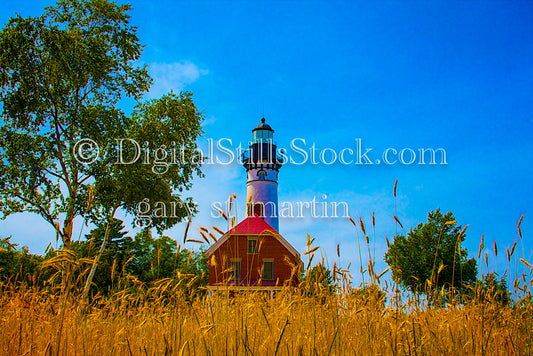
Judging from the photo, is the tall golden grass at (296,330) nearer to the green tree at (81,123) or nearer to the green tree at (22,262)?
the green tree at (22,262)

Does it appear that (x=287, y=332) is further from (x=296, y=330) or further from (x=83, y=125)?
(x=83, y=125)

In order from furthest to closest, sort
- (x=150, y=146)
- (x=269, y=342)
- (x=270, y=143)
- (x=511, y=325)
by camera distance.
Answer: (x=270, y=143) < (x=150, y=146) < (x=511, y=325) < (x=269, y=342)

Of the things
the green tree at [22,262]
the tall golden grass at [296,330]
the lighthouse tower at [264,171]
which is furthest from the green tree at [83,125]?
the lighthouse tower at [264,171]

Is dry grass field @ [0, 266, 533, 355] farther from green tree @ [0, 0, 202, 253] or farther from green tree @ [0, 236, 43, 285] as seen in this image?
green tree @ [0, 0, 202, 253]

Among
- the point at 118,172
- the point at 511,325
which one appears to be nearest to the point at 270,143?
the point at 118,172

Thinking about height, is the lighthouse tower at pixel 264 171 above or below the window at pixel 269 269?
above

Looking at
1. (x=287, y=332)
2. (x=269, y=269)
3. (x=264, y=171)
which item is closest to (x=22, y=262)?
(x=287, y=332)

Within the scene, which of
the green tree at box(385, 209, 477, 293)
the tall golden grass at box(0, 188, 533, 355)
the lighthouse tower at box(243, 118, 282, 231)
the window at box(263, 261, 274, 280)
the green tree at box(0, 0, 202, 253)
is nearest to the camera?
the tall golden grass at box(0, 188, 533, 355)

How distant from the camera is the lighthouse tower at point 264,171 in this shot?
151 ft

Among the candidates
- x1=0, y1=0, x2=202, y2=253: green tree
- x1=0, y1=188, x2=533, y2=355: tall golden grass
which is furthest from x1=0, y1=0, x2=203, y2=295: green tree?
x1=0, y1=188, x2=533, y2=355: tall golden grass

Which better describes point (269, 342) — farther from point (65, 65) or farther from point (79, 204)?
point (65, 65)

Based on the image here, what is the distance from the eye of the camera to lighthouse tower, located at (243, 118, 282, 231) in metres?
45.9

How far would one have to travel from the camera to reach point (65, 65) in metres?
19.5

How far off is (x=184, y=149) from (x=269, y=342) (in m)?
20.1
